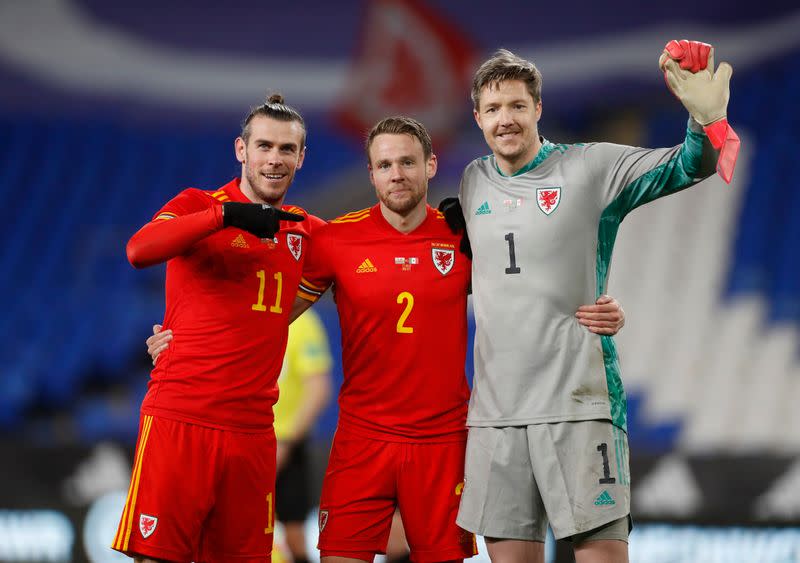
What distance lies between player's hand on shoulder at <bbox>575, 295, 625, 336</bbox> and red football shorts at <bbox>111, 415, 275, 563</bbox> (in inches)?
48.8

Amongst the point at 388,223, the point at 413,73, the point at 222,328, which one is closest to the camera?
the point at 222,328

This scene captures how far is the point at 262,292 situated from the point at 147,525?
2.97ft

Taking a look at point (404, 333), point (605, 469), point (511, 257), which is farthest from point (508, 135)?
point (605, 469)

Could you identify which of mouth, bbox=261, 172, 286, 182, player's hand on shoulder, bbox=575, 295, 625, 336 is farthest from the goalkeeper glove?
mouth, bbox=261, 172, 286, 182

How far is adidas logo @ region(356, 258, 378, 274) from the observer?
3.76m

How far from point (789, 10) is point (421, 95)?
4.42 m

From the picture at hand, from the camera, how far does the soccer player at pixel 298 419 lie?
5.54m

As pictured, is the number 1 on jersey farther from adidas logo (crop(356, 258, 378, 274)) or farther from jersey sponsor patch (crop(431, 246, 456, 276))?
adidas logo (crop(356, 258, 378, 274))

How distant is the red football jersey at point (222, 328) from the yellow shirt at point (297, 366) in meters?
1.91

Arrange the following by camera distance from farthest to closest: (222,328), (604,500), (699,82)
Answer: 1. (222,328)
2. (604,500)
3. (699,82)

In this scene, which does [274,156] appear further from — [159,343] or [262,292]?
[159,343]

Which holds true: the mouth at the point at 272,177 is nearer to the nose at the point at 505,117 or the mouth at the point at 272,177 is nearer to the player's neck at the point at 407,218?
the player's neck at the point at 407,218

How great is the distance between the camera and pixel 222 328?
3.55 metres

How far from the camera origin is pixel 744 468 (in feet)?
20.3
